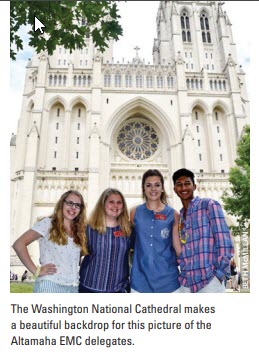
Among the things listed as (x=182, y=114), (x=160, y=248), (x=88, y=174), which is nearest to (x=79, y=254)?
(x=160, y=248)

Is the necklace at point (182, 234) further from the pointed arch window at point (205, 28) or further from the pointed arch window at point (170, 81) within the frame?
the pointed arch window at point (205, 28)

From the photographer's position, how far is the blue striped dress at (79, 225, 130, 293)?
2881 millimetres

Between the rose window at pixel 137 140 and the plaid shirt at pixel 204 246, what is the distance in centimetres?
2141

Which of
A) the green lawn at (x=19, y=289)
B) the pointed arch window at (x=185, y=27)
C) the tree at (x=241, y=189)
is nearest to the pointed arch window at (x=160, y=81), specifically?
the pointed arch window at (x=185, y=27)

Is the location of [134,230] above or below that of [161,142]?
below

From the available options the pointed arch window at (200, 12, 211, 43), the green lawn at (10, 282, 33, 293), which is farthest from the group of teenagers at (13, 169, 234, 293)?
the pointed arch window at (200, 12, 211, 43)

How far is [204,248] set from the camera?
9.34 feet

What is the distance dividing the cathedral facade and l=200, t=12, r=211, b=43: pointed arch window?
6.83 ft

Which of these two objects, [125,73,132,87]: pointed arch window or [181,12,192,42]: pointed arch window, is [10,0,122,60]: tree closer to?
[125,73,132,87]: pointed arch window

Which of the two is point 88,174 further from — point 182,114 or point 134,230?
point 134,230

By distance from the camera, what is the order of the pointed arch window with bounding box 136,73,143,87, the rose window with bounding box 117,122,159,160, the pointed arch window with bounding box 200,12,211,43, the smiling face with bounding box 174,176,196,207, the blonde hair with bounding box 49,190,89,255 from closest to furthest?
the blonde hair with bounding box 49,190,89,255 → the smiling face with bounding box 174,176,196,207 → the rose window with bounding box 117,122,159,160 → the pointed arch window with bounding box 136,73,143,87 → the pointed arch window with bounding box 200,12,211,43
